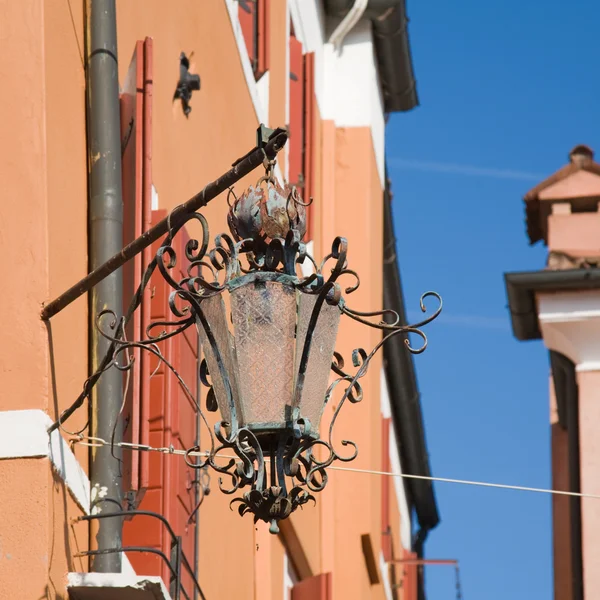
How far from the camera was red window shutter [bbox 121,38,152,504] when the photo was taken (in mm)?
8078

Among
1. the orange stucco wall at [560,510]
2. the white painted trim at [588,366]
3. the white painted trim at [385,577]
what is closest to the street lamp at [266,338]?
the white painted trim at [588,366]

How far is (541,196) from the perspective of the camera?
51.3ft

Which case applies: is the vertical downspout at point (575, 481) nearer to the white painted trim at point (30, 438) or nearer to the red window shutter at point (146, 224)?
the red window shutter at point (146, 224)

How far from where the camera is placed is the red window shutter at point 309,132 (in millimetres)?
14812

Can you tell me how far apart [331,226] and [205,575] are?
6.52 meters

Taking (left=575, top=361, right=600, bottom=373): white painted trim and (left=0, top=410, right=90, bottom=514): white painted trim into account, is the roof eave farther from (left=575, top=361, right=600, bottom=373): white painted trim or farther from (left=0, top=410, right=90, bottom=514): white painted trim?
(left=0, top=410, right=90, bottom=514): white painted trim

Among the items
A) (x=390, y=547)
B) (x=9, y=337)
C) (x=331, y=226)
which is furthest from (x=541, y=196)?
(x=9, y=337)

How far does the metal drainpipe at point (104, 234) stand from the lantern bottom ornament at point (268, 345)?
82 cm

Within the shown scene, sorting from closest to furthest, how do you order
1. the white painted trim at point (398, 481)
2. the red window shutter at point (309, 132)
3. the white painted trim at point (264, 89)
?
the white painted trim at point (264, 89), the red window shutter at point (309, 132), the white painted trim at point (398, 481)

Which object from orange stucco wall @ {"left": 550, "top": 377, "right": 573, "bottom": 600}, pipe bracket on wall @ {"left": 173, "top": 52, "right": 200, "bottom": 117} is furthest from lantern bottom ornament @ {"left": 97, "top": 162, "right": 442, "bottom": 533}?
orange stucco wall @ {"left": 550, "top": 377, "right": 573, "bottom": 600}

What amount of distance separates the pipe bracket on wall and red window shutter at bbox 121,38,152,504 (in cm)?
136

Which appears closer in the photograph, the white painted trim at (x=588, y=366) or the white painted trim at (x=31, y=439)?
the white painted trim at (x=31, y=439)

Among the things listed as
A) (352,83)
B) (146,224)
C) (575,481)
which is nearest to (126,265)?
(146,224)

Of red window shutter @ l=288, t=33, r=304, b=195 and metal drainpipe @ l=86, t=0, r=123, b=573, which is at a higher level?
red window shutter @ l=288, t=33, r=304, b=195
